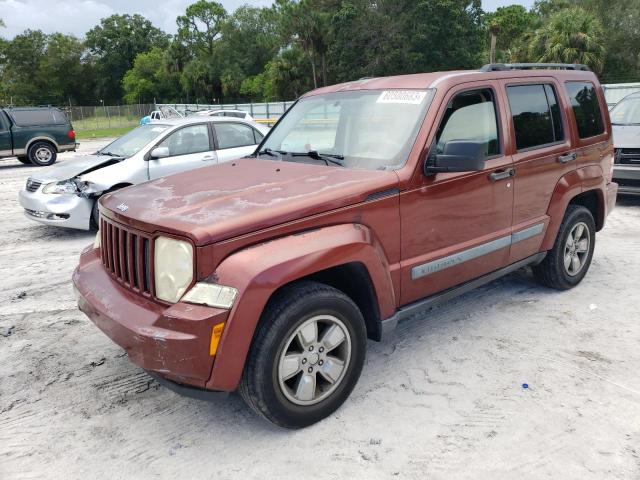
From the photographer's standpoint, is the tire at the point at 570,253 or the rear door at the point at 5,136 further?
the rear door at the point at 5,136

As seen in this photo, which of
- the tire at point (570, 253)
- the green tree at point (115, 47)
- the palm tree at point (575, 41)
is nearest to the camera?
the tire at point (570, 253)

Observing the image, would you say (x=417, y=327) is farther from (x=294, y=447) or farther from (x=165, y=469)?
(x=165, y=469)

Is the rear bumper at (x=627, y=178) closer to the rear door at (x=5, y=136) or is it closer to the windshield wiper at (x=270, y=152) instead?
the windshield wiper at (x=270, y=152)

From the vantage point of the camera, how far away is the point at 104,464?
2.90 m

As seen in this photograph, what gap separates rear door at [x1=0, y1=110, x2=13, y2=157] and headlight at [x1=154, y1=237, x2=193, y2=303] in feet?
52.8

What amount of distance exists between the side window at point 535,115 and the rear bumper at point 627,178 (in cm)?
465

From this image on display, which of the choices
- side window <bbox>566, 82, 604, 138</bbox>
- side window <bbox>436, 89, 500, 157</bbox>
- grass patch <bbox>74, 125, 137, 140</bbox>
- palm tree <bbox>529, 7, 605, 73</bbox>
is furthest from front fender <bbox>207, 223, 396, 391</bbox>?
palm tree <bbox>529, 7, 605, 73</bbox>

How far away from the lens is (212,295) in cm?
271

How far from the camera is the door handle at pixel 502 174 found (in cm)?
401

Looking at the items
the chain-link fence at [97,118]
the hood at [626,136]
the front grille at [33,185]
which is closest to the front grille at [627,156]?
the hood at [626,136]

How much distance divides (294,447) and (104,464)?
100cm

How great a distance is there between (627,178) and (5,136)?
53.2 ft

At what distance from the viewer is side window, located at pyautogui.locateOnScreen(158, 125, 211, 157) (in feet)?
26.7

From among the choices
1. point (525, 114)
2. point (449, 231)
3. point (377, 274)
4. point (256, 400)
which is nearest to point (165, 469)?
point (256, 400)
